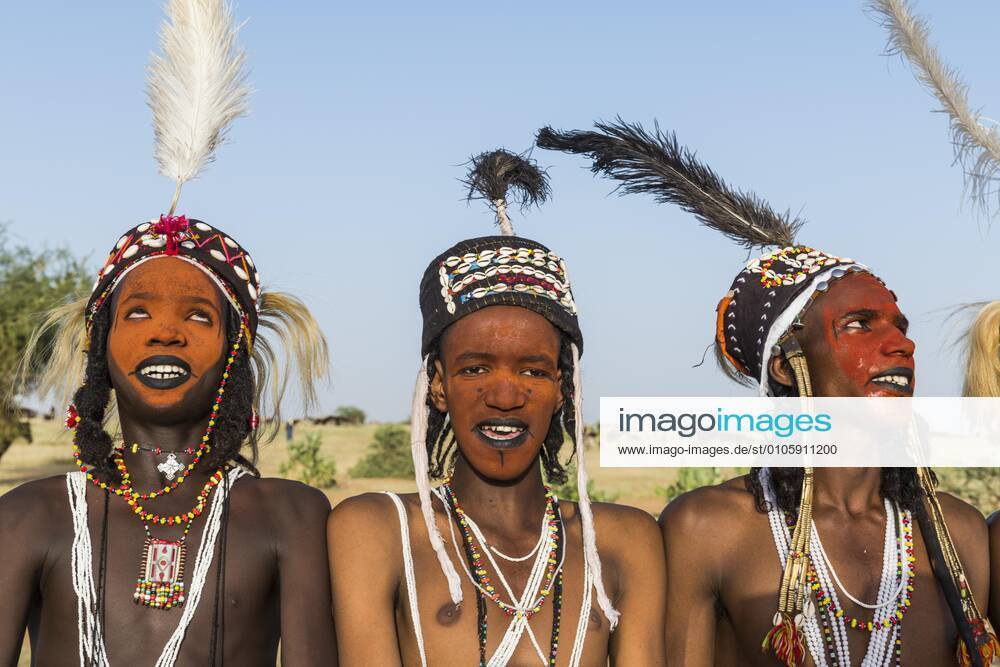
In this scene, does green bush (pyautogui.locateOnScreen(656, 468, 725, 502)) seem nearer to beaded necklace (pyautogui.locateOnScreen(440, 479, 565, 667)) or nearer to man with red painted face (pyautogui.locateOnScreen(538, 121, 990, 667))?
man with red painted face (pyautogui.locateOnScreen(538, 121, 990, 667))

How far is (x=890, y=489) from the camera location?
4242 mm

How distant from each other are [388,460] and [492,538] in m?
22.9

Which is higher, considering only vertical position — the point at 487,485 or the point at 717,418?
the point at 717,418

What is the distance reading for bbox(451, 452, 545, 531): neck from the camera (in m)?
3.89

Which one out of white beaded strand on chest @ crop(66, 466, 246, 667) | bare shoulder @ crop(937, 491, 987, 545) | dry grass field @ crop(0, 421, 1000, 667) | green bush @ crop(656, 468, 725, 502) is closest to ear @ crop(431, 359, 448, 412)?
white beaded strand on chest @ crop(66, 466, 246, 667)

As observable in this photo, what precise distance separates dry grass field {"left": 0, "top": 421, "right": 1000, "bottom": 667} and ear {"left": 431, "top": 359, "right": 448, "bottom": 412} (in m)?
11.4

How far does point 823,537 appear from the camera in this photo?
410 cm

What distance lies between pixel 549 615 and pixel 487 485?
525mm

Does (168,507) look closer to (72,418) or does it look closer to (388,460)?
(72,418)

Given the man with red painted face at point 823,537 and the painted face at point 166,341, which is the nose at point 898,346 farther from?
the painted face at point 166,341

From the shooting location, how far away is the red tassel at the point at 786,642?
375 cm

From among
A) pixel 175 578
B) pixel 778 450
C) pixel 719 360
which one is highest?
pixel 719 360

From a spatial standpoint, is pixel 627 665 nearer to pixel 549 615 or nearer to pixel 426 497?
pixel 549 615

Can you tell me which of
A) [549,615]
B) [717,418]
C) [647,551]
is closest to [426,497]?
[549,615]
